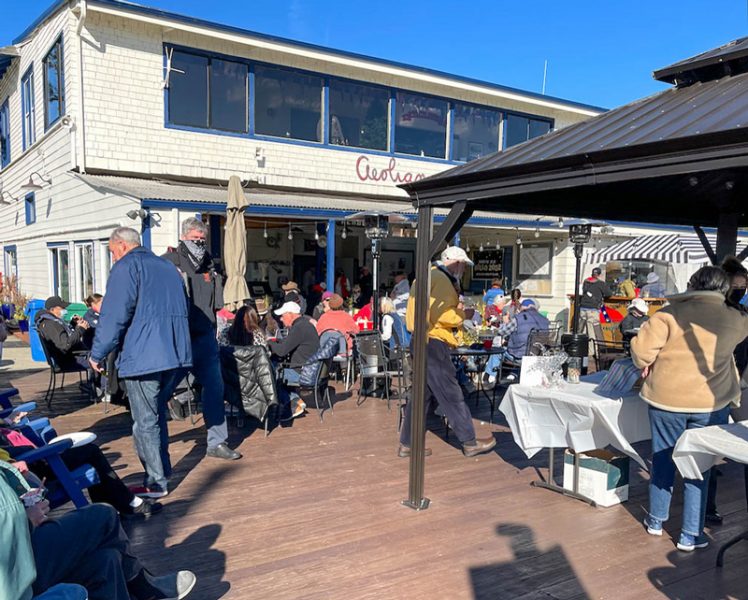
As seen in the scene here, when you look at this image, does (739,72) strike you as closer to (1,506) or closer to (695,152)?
(695,152)

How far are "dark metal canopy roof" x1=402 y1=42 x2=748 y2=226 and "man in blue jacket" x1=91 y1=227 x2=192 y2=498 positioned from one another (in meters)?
1.92

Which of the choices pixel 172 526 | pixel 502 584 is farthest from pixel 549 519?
pixel 172 526

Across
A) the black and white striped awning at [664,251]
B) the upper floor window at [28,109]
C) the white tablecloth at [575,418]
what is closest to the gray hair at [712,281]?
the white tablecloth at [575,418]

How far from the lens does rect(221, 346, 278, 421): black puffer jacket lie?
5.61 meters

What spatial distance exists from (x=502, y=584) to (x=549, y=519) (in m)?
0.99

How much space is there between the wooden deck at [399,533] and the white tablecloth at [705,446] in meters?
0.64

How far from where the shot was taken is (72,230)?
12.8m

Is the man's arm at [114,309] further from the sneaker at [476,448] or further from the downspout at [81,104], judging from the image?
the downspout at [81,104]

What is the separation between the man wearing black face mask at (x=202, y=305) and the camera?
16.1ft

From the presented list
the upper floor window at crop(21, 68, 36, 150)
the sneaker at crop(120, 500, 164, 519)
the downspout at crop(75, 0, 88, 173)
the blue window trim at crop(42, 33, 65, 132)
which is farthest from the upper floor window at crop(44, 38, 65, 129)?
the sneaker at crop(120, 500, 164, 519)

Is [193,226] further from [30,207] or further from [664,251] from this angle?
[30,207]

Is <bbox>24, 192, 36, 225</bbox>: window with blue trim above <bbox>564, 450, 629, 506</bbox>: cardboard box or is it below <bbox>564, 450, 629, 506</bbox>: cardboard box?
above

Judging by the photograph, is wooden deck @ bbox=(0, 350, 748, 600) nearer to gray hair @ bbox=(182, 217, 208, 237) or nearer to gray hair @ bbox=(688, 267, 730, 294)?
gray hair @ bbox=(688, 267, 730, 294)

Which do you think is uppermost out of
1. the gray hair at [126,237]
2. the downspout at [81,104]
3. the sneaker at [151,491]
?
the downspout at [81,104]
